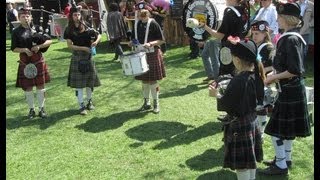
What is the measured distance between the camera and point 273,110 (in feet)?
15.2

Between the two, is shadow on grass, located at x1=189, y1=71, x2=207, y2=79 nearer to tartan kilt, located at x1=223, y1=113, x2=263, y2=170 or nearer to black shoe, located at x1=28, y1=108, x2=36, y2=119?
black shoe, located at x1=28, y1=108, x2=36, y2=119

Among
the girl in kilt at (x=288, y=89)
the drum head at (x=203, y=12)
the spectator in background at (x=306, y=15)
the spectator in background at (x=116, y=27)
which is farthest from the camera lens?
the spectator in background at (x=116, y=27)

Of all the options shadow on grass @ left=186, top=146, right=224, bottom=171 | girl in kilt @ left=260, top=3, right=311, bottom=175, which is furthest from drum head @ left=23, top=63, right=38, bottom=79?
girl in kilt @ left=260, top=3, right=311, bottom=175

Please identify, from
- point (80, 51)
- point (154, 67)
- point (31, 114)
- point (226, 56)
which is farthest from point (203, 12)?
point (31, 114)

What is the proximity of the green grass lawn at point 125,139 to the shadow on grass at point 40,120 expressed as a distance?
0.05 ft

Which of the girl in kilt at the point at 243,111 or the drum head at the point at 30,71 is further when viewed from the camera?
the drum head at the point at 30,71

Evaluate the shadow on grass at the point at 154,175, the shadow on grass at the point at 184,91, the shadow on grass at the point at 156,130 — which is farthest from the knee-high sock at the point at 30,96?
the shadow on grass at the point at 154,175

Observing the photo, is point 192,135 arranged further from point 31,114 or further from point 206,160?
point 31,114

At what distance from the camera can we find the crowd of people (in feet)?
13.2

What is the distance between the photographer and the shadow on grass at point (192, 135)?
580 centimetres

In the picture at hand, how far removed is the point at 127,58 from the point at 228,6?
5.36ft

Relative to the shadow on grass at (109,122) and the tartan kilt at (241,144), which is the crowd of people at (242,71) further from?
the shadow on grass at (109,122)

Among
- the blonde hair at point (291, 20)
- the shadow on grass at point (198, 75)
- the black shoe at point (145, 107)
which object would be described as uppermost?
the blonde hair at point (291, 20)

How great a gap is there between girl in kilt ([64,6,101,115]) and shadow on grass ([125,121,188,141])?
1.28 meters
